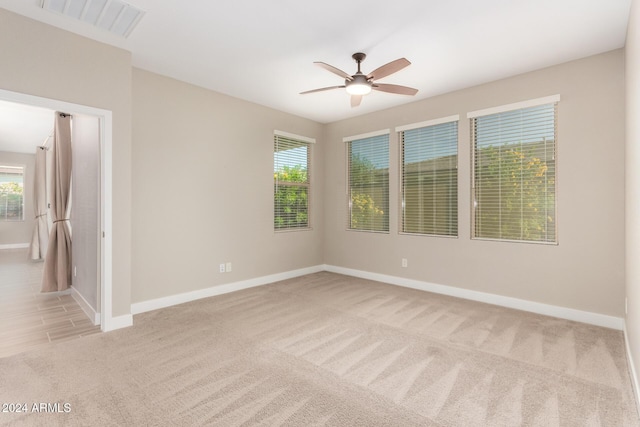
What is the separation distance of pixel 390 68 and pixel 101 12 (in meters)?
2.51

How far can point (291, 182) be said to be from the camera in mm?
5527

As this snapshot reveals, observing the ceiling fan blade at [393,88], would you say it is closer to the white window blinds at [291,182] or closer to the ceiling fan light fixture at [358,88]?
the ceiling fan light fixture at [358,88]

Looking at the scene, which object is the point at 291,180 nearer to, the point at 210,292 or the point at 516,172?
the point at 210,292

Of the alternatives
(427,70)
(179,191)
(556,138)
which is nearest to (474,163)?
(556,138)

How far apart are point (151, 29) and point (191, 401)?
10.2ft

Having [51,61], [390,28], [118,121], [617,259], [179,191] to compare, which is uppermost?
[390,28]

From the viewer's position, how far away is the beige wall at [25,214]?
840 centimetres

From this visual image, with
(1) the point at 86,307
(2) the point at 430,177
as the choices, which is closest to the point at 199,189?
(1) the point at 86,307

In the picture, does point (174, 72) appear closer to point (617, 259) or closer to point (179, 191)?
point (179, 191)

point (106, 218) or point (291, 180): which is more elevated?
point (291, 180)

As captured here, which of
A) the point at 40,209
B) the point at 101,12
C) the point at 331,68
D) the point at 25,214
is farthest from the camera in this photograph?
the point at 25,214

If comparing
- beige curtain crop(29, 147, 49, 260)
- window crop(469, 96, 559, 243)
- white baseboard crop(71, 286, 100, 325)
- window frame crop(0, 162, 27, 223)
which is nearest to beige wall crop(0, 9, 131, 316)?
white baseboard crop(71, 286, 100, 325)

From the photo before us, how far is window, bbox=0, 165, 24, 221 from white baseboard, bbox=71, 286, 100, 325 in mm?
6788

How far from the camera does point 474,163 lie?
417 cm
